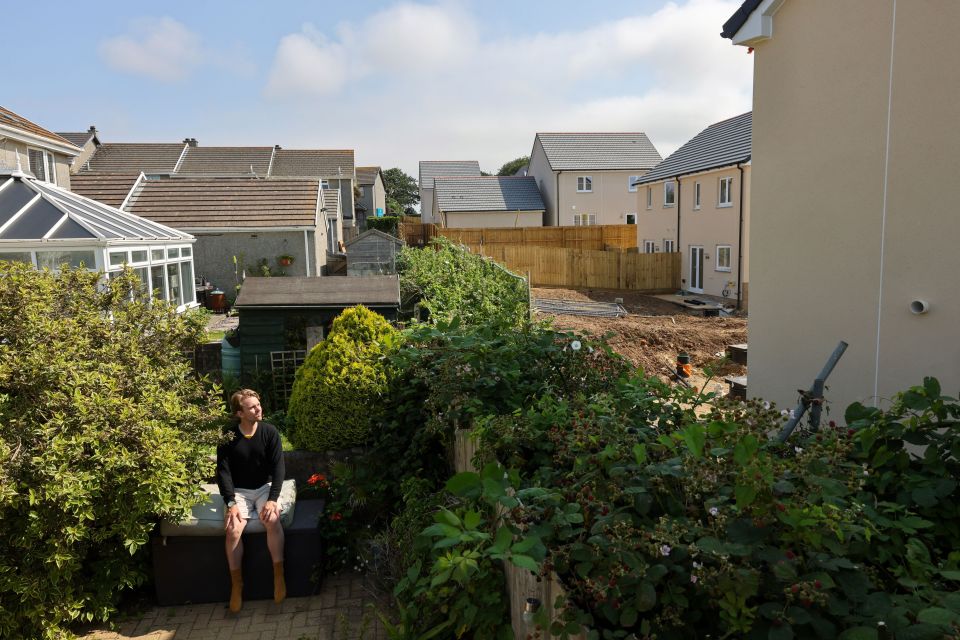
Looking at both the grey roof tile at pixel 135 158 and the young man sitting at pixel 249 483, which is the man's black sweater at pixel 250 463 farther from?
the grey roof tile at pixel 135 158

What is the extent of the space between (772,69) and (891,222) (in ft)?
7.72

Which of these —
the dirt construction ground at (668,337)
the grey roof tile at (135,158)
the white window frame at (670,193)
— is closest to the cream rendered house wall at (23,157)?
the dirt construction ground at (668,337)

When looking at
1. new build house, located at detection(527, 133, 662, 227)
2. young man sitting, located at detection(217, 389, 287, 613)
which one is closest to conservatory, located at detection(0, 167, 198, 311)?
young man sitting, located at detection(217, 389, 287, 613)

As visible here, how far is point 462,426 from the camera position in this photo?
209 inches

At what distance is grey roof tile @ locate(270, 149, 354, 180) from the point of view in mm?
58188

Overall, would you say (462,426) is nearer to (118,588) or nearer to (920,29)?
(118,588)

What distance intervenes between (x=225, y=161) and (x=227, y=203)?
104 feet

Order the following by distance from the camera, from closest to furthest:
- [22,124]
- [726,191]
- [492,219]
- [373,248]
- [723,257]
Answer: [22,124] → [373,248] → [726,191] → [723,257] → [492,219]

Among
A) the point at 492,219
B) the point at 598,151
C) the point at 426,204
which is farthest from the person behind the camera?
the point at 426,204

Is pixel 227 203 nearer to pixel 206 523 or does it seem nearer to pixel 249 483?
pixel 249 483

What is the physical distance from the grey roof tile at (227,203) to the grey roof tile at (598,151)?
2168 centimetres

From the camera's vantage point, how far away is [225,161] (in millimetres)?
54719

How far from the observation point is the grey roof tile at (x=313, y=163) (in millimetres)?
58188

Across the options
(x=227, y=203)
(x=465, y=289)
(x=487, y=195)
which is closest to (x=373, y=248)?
(x=227, y=203)
